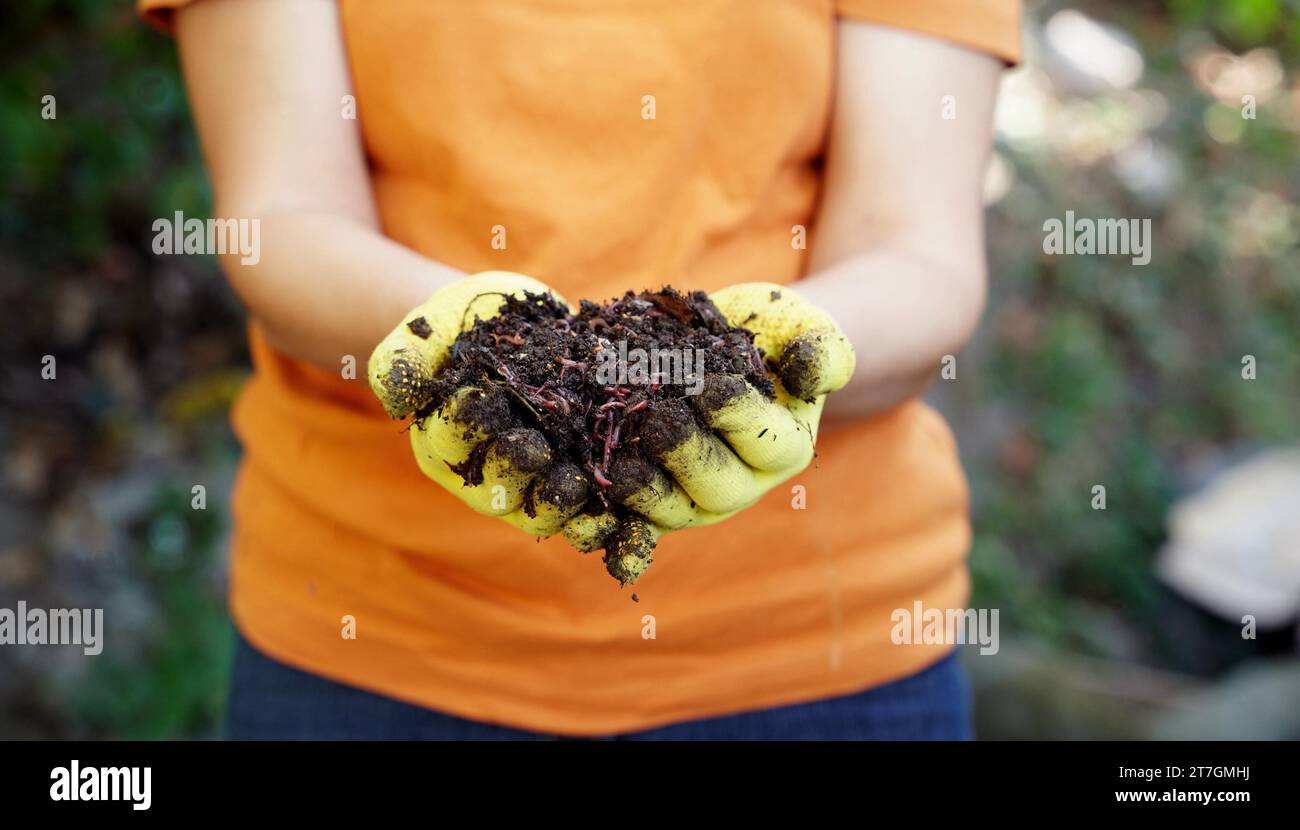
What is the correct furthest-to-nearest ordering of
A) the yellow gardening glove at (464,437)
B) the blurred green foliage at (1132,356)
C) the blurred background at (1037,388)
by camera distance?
the blurred green foliage at (1132,356) < the blurred background at (1037,388) < the yellow gardening glove at (464,437)

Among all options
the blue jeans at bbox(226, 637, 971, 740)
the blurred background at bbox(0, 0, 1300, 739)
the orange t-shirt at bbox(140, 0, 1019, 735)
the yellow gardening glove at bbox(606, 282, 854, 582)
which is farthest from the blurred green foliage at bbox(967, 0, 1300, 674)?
the yellow gardening glove at bbox(606, 282, 854, 582)

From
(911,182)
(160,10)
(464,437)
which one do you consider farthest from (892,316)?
(160,10)

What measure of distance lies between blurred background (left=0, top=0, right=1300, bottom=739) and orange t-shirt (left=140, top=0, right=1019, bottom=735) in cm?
138

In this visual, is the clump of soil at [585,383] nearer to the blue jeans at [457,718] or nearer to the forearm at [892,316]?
the forearm at [892,316]

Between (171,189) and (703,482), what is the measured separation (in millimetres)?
1929

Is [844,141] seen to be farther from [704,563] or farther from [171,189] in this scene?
[171,189]

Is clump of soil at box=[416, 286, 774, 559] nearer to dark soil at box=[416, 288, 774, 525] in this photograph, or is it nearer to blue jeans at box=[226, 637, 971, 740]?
dark soil at box=[416, 288, 774, 525]

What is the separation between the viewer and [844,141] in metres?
1.36

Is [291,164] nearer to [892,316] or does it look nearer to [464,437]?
[464,437]

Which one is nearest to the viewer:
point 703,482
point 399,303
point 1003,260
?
point 703,482

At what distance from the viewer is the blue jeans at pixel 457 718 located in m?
1.30

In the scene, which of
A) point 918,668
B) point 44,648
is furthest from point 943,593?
point 44,648

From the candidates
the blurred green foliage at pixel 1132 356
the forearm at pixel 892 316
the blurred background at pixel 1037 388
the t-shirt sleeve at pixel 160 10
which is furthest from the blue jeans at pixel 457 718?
the blurred green foliage at pixel 1132 356

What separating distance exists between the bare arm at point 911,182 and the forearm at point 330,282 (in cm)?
48
